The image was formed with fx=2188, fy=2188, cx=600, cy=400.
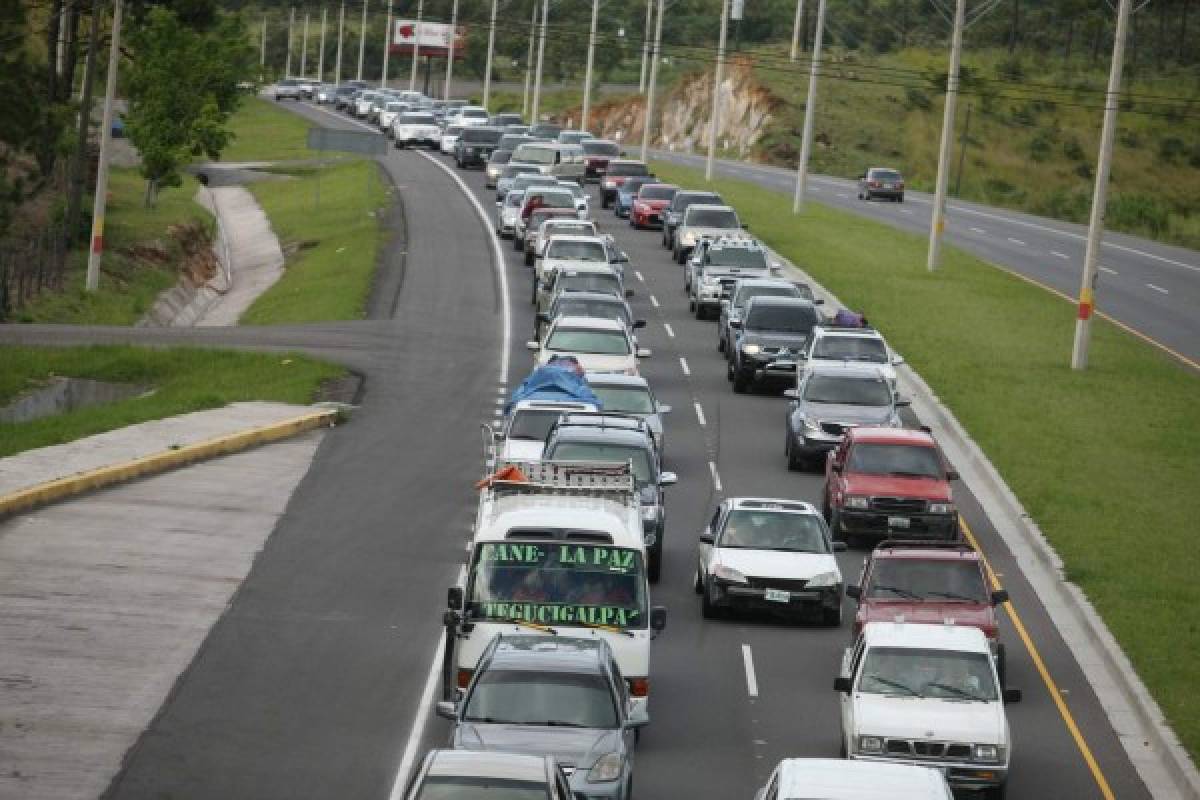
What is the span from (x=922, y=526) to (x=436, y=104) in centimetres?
11102

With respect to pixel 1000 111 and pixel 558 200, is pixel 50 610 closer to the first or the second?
pixel 558 200

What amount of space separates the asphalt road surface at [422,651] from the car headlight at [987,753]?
872 millimetres

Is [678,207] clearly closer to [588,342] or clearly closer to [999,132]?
[588,342]

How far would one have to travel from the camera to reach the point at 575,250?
181 feet

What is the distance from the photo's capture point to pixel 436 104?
5492 inches

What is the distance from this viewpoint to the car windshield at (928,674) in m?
20.7

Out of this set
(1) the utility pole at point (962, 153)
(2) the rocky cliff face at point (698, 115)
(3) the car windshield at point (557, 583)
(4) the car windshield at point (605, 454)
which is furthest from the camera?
(2) the rocky cliff face at point (698, 115)

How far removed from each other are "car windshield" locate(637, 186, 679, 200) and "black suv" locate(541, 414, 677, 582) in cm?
4448

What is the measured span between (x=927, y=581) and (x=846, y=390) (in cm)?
1283

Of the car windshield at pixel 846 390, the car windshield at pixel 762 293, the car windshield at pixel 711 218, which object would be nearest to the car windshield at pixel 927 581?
the car windshield at pixel 846 390

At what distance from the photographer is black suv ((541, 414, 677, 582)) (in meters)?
29.1

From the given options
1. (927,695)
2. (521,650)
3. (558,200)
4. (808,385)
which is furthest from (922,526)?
(558,200)

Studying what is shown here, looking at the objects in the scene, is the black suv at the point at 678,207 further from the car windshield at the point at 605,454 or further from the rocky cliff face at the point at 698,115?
the rocky cliff face at the point at 698,115

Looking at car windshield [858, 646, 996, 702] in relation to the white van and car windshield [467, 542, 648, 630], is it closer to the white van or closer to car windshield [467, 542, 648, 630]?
car windshield [467, 542, 648, 630]
